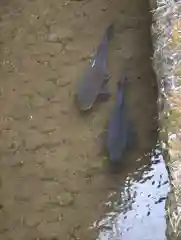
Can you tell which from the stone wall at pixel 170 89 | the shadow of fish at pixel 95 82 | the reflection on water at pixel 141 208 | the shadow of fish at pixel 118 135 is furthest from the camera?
the shadow of fish at pixel 95 82

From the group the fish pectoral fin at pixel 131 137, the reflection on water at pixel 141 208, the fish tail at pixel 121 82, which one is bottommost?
the reflection on water at pixel 141 208

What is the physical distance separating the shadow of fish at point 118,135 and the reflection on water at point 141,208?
129 millimetres

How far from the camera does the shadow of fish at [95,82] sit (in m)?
3.38

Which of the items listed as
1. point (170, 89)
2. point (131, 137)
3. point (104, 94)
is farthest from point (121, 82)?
point (170, 89)

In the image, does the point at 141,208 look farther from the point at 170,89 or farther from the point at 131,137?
the point at 170,89

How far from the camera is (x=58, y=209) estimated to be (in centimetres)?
307

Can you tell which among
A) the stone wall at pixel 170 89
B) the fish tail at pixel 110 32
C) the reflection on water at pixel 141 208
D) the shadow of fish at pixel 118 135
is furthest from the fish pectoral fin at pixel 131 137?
the fish tail at pixel 110 32

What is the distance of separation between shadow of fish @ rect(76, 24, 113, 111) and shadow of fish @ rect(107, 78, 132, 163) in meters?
0.16

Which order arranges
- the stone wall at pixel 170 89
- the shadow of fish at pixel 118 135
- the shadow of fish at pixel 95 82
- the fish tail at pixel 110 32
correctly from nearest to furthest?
the stone wall at pixel 170 89 < the shadow of fish at pixel 118 135 < the shadow of fish at pixel 95 82 < the fish tail at pixel 110 32

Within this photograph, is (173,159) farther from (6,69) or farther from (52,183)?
(6,69)

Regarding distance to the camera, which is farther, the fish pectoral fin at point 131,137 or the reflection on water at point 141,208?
the fish pectoral fin at point 131,137

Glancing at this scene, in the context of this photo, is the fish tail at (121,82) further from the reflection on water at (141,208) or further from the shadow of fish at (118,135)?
the reflection on water at (141,208)

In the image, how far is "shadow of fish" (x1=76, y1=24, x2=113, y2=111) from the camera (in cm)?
338

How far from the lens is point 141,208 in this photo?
3068mm
